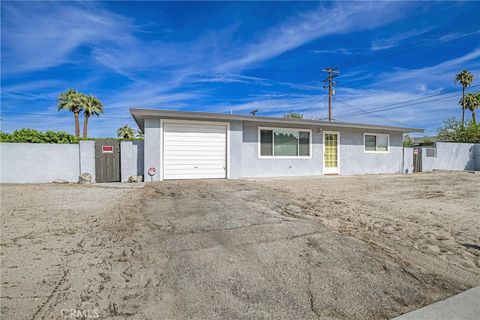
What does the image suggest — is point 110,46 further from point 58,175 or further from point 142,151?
point 58,175

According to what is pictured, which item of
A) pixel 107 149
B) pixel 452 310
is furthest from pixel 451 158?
pixel 107 149

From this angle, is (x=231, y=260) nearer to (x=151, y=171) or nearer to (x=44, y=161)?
(x=151, y=171)

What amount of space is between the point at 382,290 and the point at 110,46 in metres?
13.5

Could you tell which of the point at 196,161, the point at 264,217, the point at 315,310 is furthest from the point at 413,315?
the point at 196,161

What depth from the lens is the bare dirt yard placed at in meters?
2.17

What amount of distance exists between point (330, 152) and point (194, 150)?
24.3 feet

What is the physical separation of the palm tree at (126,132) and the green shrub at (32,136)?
24486mm

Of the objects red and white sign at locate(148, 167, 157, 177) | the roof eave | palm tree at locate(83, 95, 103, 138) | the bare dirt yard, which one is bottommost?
the bare dirt yard

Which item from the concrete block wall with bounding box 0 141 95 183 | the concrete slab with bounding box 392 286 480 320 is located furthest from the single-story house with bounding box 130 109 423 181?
the concrete slab with bounding box 392 286 480 320

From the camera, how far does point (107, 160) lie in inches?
395

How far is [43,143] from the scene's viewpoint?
398 inches

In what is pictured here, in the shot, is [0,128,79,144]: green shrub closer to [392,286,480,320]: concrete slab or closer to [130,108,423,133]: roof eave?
[130,108,423,133]: roof eave

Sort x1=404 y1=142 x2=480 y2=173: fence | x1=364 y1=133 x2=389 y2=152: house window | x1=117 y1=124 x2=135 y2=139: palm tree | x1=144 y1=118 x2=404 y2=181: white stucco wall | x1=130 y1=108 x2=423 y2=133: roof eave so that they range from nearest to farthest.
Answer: x1=130 y1=108 x2=423 y2=133: roof eave
x1=144 y1=118 x2=404 y2=181: white stucco wall
x1=364 y1=133 x2=389 y2=152: house window
x1=404 y1=142 x2=480 y2=173: fence
x1=117 y1=124 x2=135 y2=139: palm tree

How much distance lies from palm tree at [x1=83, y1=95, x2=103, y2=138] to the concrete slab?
33.0m
